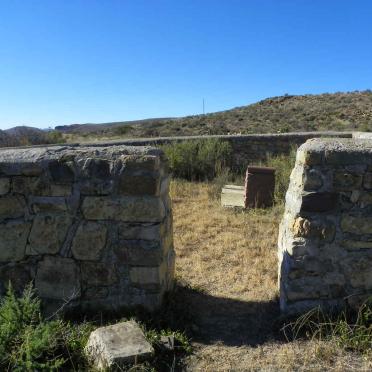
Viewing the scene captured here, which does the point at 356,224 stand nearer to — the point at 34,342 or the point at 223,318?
the point at 223,318

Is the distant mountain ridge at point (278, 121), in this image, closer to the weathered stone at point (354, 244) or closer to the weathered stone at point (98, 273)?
the weathered stone at point (98, 273)

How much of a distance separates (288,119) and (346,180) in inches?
812

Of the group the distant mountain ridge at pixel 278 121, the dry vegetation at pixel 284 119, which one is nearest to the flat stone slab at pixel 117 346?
the distant mountain ridge at pixel 278 121

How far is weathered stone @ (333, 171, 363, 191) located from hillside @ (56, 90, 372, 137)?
14466 mm

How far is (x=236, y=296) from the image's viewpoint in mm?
3785

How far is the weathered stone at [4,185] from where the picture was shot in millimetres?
3170

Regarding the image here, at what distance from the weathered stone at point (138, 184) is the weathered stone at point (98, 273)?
586 millimetres

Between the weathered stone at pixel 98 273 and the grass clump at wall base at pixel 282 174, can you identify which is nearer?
the weathered stone at pixel 98 273

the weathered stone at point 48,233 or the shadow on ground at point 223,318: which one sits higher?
the weathered stone at point 48,233

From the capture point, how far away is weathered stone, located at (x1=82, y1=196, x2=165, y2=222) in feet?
10.2

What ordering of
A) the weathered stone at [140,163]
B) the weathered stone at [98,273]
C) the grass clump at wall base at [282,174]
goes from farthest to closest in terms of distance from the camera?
the grass clump at wall base at [282,174] < the weathered stone at [98,273] < the weathered stone at [140,163]

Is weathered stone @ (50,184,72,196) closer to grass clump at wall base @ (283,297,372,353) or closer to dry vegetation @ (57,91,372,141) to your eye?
grass clump at wall base @ (283,297,372,353)

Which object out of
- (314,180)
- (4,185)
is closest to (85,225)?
(4,185)

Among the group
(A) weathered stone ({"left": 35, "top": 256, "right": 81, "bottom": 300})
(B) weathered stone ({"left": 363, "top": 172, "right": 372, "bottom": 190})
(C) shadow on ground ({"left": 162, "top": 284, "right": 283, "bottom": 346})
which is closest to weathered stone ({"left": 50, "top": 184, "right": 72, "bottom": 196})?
(A) weathered stone ({"left": 35, "top": 256, "right": 81, "bottom": 300})
